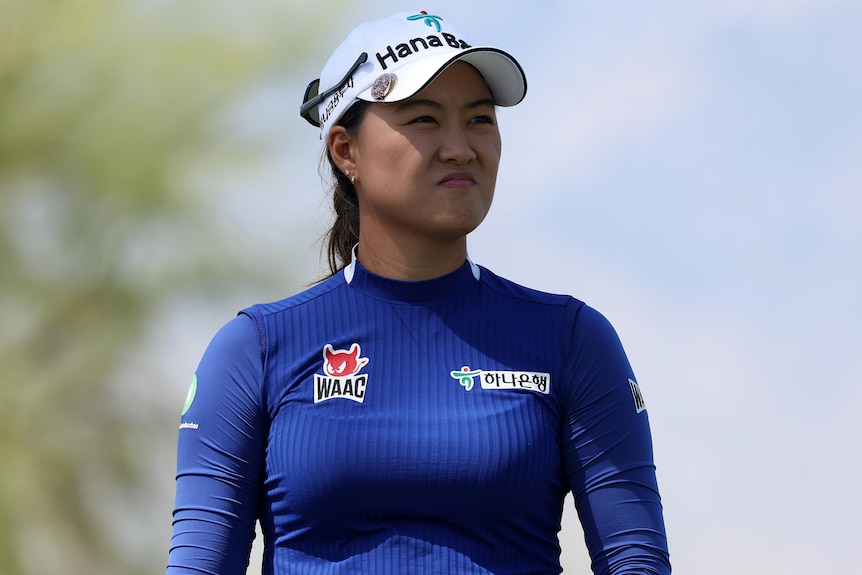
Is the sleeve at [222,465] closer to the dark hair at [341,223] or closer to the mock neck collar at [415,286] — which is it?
the mock neck collar at [415,286]

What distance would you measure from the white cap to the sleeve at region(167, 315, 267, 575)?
424 mm

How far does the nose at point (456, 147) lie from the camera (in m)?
1.96

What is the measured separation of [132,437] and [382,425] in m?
2.95

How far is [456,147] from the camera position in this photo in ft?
6.47

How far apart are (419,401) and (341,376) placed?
0.42 ft

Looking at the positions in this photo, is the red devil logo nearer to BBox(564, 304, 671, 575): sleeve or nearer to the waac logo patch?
the waac logo patch

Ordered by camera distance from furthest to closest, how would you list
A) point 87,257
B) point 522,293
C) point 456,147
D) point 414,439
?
point 87,257 < point 522,293 < point 456,147 < point 414,439

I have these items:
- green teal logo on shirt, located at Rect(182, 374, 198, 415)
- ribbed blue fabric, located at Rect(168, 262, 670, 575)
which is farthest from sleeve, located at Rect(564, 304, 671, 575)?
green teal logo on shirt, located at Rect(182, 374, 198, 415)

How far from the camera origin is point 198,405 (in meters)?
1.99

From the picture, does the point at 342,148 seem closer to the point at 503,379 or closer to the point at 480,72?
the point at 480,72

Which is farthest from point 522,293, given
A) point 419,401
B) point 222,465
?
point 222,465

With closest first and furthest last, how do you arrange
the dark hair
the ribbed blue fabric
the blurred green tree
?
the ribbed blue fabric → the dark hair → the blurred green tree

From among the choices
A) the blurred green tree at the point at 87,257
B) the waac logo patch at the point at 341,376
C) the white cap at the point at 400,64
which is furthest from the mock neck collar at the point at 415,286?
the blurred green tree at the point at 87,257

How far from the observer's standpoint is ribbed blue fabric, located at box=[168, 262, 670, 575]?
1857 millimetres
